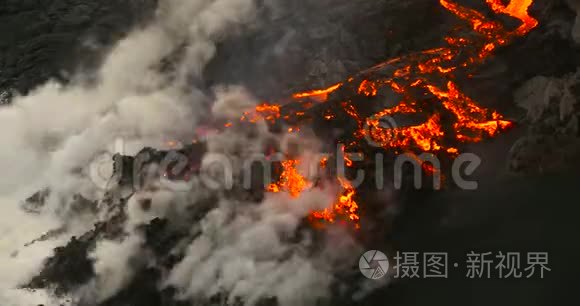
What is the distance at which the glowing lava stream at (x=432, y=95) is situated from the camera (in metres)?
12.2

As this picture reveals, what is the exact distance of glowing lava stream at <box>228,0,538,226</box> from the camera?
12203mm

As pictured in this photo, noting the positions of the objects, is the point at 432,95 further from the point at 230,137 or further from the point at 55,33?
the point at 55,33

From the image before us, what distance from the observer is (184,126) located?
13562mm

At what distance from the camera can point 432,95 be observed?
12.5 metres


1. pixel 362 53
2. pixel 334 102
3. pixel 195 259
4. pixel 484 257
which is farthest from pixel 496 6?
pixel 195 259

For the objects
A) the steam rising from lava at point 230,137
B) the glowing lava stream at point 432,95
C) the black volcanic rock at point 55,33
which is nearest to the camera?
the steam rising from lava at point 230,137

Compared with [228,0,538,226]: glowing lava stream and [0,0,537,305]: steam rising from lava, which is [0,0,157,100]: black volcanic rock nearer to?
[0,0,537,305]: steam rising from lava

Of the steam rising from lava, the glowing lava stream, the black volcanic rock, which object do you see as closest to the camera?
the steam rising from lava

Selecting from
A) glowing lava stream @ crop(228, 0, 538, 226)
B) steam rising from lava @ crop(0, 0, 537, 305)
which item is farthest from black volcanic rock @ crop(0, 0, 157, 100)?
Answer: glowing lava stream @ crop(228, 0, 538, 226)

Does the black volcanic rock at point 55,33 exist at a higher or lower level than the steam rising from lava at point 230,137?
higher

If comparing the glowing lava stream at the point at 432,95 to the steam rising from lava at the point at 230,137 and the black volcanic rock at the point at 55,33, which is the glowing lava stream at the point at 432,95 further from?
the black volcanic rock at the point at 55,33

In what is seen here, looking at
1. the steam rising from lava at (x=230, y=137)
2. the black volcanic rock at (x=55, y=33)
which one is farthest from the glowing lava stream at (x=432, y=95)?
the black volcanic rock at (x=55, y=33)

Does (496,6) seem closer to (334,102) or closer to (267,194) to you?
(334,102)

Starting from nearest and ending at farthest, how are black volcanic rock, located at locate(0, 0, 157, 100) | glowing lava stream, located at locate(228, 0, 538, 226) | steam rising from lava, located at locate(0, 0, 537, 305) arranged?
1. steam rising from lava, located at locate(0, 0, 537, 305)
2. glowing lava stream, located at locate(228, 0, 538, 226)
3. black volcanic rock, located at locate(0, 0, 157, 100)
